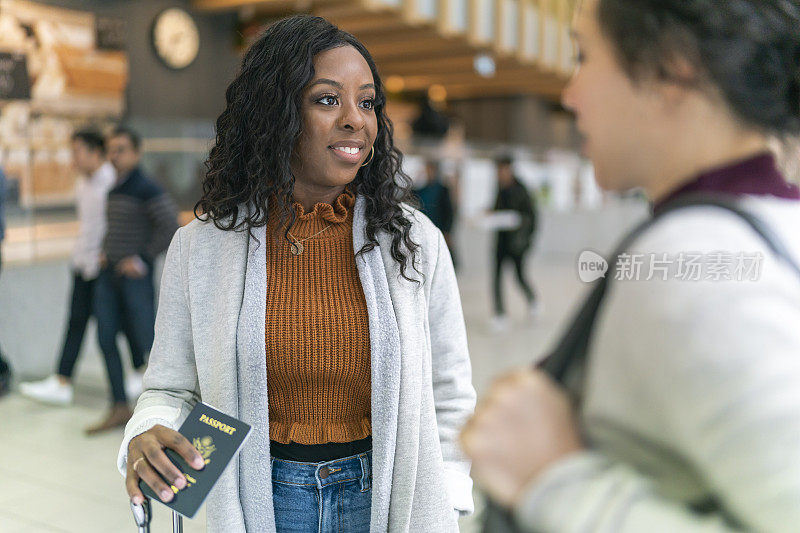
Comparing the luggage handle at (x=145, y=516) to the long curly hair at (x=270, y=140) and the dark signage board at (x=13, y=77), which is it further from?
the dark signage board at (x=13, y=77)

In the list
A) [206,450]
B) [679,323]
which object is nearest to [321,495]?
[206,450]

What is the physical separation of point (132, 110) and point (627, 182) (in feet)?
28.5

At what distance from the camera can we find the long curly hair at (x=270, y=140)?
137 cm

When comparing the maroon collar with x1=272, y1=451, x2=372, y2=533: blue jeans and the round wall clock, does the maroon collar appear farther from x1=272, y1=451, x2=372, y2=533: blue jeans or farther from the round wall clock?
the round wall clock

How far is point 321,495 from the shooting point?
1.36 metres

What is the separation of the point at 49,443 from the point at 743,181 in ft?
12.7

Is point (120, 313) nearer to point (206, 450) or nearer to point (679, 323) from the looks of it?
point (206, 450)

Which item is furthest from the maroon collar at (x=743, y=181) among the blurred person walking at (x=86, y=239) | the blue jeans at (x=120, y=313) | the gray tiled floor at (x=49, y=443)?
the blurred person walking at (x=86, y=239)

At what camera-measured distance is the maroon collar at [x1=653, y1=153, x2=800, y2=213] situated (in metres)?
0.55

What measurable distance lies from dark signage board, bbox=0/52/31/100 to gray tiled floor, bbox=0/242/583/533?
27.1 inches

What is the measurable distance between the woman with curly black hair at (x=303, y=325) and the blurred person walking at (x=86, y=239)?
Answer: 345cm

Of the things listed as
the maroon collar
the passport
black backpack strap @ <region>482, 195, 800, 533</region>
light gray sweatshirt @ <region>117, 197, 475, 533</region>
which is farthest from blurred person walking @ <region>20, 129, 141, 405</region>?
the maroon collar

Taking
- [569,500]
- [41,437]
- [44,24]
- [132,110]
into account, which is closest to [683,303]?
[569,500]

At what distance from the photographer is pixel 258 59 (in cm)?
141
